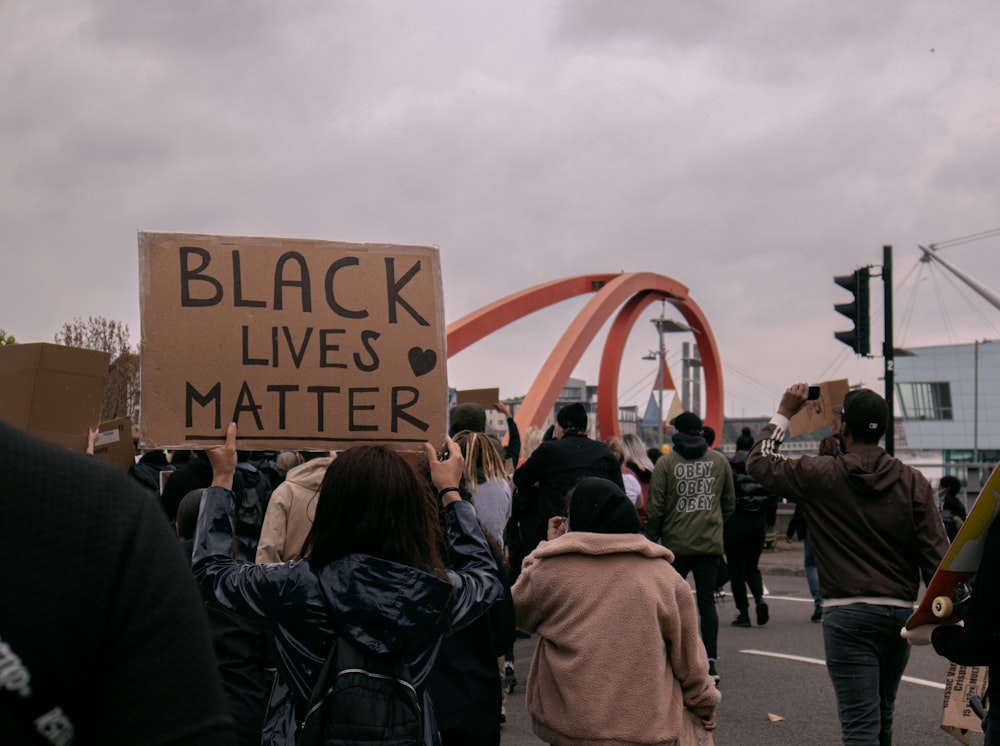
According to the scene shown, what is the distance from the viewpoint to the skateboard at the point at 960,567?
123 inches

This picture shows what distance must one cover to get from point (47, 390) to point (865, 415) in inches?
142

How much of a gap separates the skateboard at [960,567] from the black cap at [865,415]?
111 centimetres

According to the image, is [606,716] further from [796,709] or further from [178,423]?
[796,709]

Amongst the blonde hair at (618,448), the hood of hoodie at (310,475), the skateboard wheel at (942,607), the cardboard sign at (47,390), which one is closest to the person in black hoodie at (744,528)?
the blonde hair at (618,448)

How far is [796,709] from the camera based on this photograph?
21.9ft

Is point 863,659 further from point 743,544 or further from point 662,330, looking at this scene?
point 662,330

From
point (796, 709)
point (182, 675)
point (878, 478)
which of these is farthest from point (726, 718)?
point (182, 675)

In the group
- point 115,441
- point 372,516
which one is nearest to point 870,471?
point 372,516

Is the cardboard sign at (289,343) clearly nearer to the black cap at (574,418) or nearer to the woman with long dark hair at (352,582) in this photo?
the woman with long dark hair at (352,582)

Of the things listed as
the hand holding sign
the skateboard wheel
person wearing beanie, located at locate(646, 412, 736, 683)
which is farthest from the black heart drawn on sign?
person wearing beanie, located at locate(646, 412, 736, 683)

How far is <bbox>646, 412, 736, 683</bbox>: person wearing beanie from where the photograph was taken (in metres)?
7.35

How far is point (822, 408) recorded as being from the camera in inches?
276

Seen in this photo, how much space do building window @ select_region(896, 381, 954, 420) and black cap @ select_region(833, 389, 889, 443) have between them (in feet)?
255

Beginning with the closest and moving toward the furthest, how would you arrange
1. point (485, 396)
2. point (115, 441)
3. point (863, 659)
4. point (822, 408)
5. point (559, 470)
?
point (863, 659) → point (115, 441) → point (822, 408) → point (559, 470) → point (485, 396)
